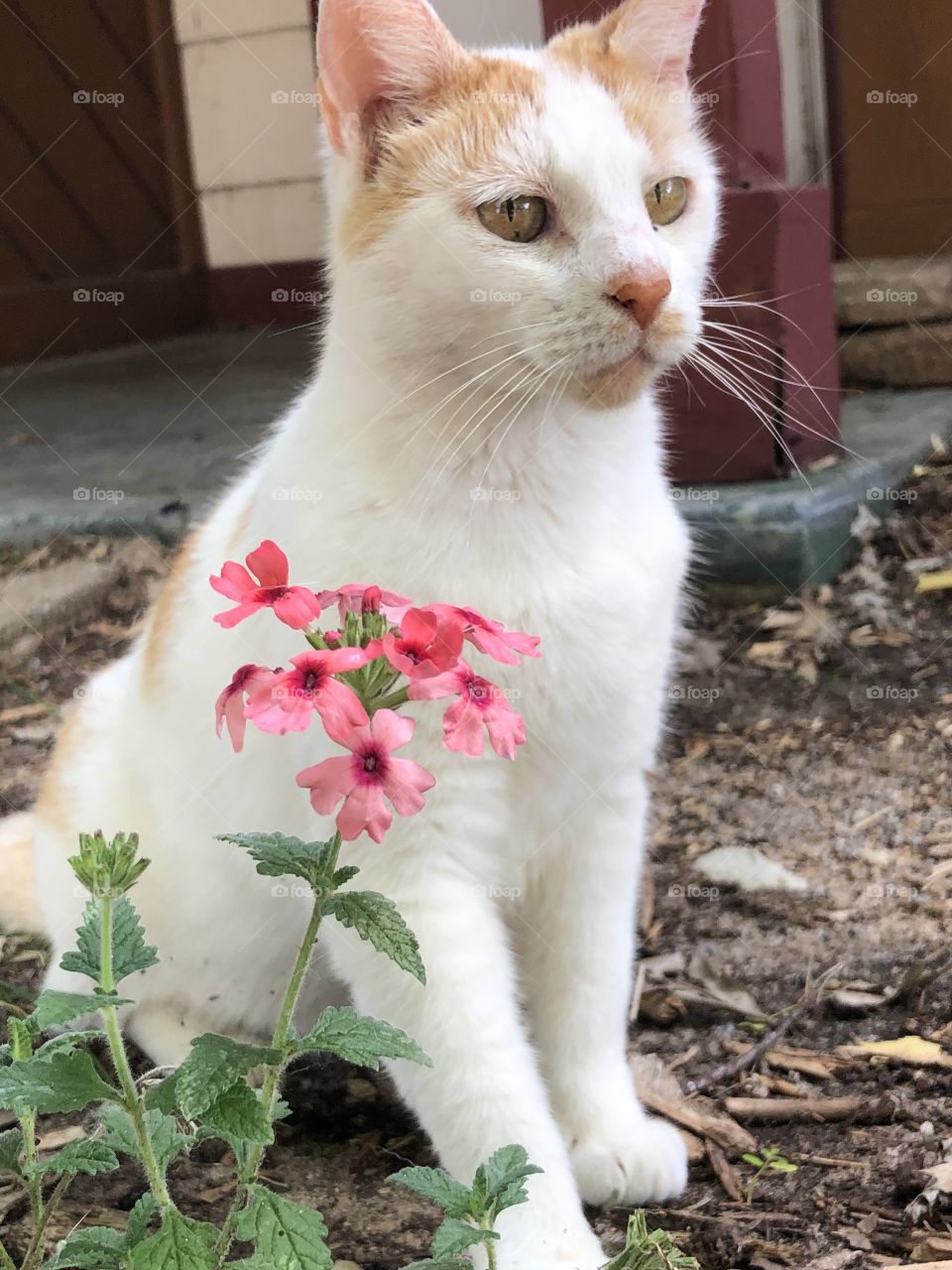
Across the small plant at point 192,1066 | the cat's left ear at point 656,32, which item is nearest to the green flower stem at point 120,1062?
the small plant at point 192,1066

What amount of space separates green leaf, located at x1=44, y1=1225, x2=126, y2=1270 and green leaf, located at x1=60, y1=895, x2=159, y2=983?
0.56 feet

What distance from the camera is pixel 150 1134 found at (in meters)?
0.83

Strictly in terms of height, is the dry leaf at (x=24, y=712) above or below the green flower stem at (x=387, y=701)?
below

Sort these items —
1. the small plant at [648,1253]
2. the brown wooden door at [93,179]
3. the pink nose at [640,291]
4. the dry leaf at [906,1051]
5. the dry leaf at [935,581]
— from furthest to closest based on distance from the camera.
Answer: the dry leaf at [935,581] → the brown wooden door at [93,179] → the dry leaf at [906,1051] → the pink nose at [640,291] → the small plant at [648,1253]

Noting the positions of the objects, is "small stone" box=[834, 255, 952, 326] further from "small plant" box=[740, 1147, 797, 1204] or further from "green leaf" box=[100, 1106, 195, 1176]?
"green leaf" box=[100, 1106, 195, 1176]

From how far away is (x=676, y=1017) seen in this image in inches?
61.4

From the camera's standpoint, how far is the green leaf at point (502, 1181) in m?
0.79

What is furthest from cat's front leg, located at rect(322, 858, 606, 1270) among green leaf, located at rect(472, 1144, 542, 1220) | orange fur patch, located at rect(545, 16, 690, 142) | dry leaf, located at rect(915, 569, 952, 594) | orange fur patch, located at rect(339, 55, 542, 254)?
dry leaf, located at rect(915, 569, 952, 594)

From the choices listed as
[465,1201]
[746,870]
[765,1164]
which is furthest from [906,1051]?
[465,1201]

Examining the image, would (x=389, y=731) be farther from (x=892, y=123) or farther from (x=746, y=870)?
(x=892, y=123)

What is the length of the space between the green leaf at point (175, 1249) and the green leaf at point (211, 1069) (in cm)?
6

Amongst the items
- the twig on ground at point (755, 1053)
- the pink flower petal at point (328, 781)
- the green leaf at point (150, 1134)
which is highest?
the pink flower petal at point (328, 781)

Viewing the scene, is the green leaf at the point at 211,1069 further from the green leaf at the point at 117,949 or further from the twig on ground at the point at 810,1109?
the twig on ground at the point at 810,1109

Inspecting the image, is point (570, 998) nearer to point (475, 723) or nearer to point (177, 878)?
point (177, 878)
